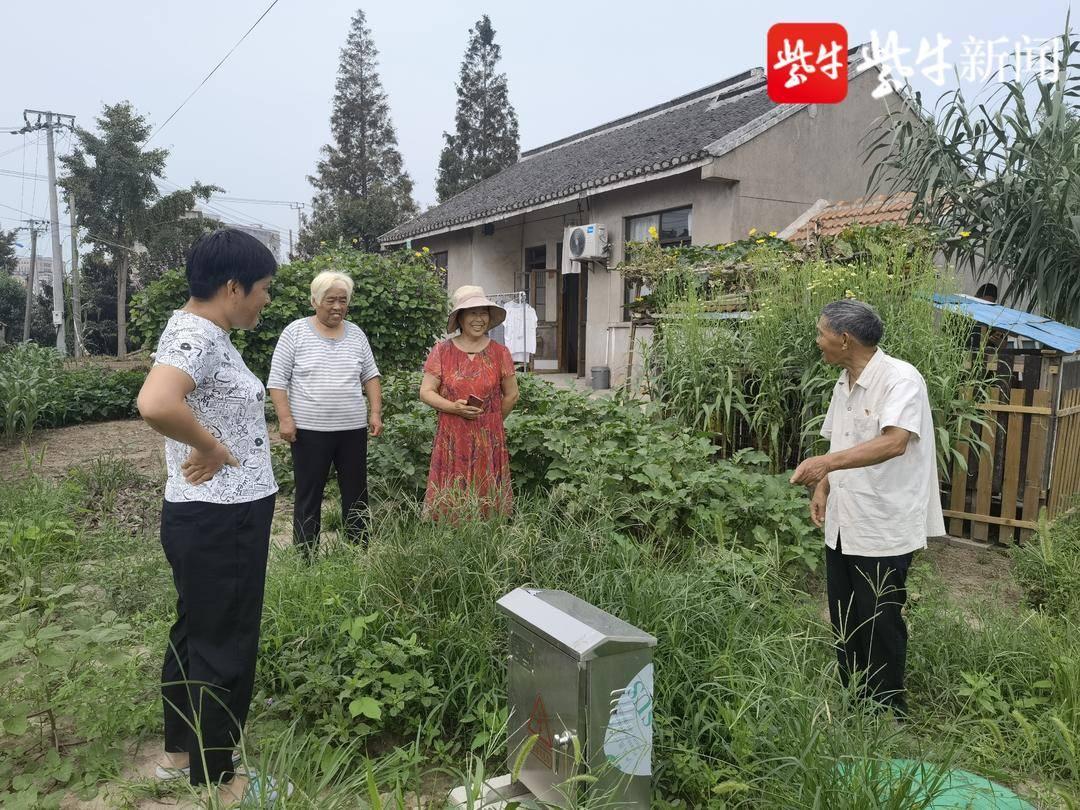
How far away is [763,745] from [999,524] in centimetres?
399

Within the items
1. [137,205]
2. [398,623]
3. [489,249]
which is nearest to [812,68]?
[489,249]

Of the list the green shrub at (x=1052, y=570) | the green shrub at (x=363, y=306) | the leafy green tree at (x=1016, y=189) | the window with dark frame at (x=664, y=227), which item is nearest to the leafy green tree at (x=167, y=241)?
the window with dark frame at (x=664, y=227)

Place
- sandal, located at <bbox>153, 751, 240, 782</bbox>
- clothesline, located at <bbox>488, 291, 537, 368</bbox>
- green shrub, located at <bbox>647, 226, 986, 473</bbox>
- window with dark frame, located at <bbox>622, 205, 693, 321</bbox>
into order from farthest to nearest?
1. clothesline, located at <bbox>488, 291, 537, 368</bbox>
2. window with dark frame, located at <bbox>622, 205, 693, 321</bbox>
3. green shrub, located at <bbox>647, 226, 986, 473</bbox>
4. sandal, located at <bbox>153, 751, 240, 782</bbox>

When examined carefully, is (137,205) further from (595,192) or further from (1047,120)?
(1047,120)

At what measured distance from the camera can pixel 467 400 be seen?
3754 millimetres

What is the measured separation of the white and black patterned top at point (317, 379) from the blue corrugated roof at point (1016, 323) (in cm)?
373

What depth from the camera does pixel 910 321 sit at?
4.58m

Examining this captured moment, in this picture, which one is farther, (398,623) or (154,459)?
(154,459)

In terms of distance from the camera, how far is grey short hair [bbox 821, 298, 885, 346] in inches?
109

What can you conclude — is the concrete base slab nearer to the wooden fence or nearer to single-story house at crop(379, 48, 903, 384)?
the wooden fence

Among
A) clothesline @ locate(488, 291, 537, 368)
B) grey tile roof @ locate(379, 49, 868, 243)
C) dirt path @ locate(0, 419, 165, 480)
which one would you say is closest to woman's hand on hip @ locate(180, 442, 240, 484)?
dirt path @ locate(0, 419, 165, 480)

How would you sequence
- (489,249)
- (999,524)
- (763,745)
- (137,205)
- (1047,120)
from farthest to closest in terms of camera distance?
(137,205) → (489,249) → (1047,120) → (999,524) → (763,745)

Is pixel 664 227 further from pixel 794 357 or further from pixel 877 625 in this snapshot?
pixel 877 625

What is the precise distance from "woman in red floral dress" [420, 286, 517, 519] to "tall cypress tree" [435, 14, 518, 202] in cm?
2888
